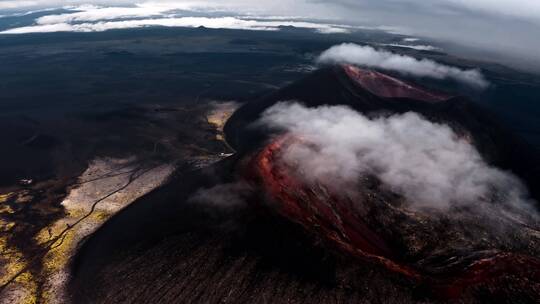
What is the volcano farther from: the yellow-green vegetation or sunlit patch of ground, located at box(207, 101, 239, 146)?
sunlit patch of ground, located at box(207, 101, 239, 146)

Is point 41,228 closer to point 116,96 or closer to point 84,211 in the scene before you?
point 84,211

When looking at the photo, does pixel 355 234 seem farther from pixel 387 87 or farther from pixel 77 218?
pixel 387 87

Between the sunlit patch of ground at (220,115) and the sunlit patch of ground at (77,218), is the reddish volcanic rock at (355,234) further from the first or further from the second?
the sunlit patch of ground at (220,115)

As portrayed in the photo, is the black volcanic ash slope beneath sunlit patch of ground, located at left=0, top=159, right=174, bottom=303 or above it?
above

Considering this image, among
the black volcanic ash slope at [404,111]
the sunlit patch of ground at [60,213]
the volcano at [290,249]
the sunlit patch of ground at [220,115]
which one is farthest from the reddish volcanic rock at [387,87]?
the volcano at [290,249]

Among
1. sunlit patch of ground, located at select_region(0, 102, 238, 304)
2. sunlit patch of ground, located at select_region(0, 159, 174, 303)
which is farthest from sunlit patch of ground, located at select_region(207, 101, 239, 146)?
sunlit patch of ground, located at select_region(0, 159, 174, 303)
